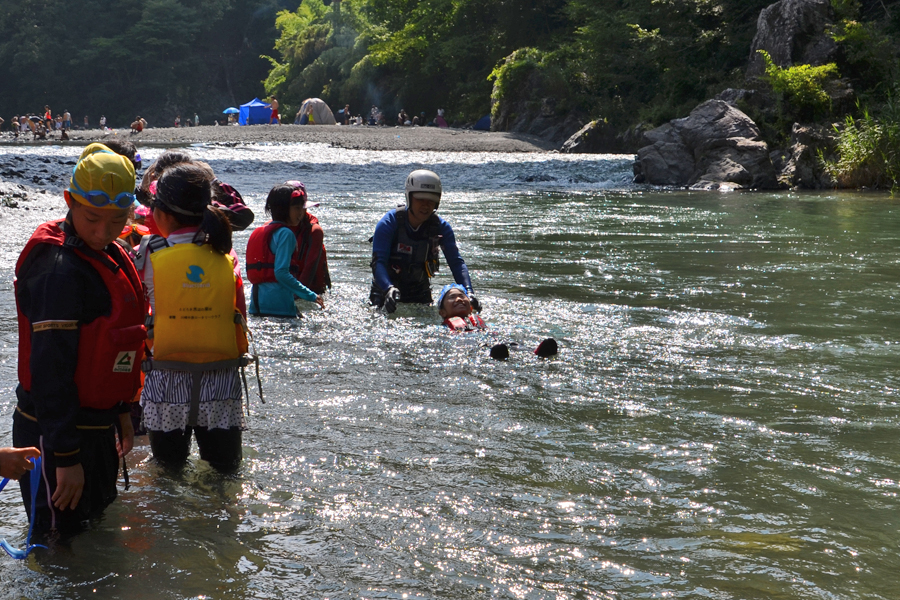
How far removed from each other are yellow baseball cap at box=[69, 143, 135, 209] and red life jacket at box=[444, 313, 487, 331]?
14.5 feet

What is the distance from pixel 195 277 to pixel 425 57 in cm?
5239

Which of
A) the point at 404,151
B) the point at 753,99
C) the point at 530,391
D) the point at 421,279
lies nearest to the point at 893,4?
the point at 753,99

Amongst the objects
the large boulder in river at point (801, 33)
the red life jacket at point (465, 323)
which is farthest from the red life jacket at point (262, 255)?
the large boulder in river at point (801, 33)

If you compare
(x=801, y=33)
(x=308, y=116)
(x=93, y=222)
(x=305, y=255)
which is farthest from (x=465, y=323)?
(x=308, y=116)

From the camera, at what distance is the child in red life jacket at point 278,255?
279 inches

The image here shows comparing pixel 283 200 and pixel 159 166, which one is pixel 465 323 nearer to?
pixel 283 200

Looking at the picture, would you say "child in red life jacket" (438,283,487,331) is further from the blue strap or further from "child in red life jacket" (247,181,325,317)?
the blue strap

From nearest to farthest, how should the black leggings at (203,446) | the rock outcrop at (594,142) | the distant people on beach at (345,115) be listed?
1. the black leggings at (203,446)
2. the rock outcrop at (594,142)
3. the distant people on beach at (345,115)

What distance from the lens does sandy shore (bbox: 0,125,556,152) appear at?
36156mm

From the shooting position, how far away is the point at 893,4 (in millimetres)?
26094

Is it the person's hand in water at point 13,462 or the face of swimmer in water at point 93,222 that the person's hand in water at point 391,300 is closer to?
the face of swimmer in water at point 93,222

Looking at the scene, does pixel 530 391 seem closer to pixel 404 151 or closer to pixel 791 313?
pixel 791 313

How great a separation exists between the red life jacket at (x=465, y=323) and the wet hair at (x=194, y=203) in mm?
3686

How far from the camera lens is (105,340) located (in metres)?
3.16
